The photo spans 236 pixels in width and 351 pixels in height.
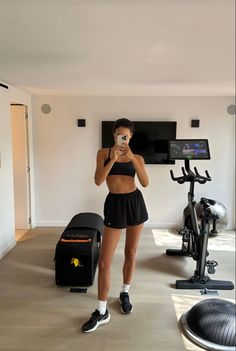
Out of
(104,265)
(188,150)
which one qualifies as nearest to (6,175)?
(104,265)

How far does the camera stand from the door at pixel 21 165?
3676 millimetres

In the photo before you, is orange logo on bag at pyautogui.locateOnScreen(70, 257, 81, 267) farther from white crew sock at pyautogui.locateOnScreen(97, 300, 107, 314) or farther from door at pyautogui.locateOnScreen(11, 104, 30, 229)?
door at pyautogui.locateOnScreen(11, 104, 30, 229)

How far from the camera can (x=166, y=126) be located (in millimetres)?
3797

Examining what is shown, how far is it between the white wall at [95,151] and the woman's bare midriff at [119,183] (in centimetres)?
219

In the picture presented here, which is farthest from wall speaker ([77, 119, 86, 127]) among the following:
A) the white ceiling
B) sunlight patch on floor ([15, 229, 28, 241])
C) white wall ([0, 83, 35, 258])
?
sunlight patch on floor ([15, 229, 28, 241])

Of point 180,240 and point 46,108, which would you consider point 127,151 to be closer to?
point 180,240

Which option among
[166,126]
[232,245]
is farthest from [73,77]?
[232,245]

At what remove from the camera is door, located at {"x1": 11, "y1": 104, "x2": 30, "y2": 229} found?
3.68 m

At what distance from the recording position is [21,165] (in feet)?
12.4

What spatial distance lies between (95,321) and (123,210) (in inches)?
29.4

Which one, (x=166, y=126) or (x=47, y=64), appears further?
(x=166, y=126)

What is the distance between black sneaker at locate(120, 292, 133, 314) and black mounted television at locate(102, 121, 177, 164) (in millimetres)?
2101

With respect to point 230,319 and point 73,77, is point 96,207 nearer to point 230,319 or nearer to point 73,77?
point 73,77

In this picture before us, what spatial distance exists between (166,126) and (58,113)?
1.46m
